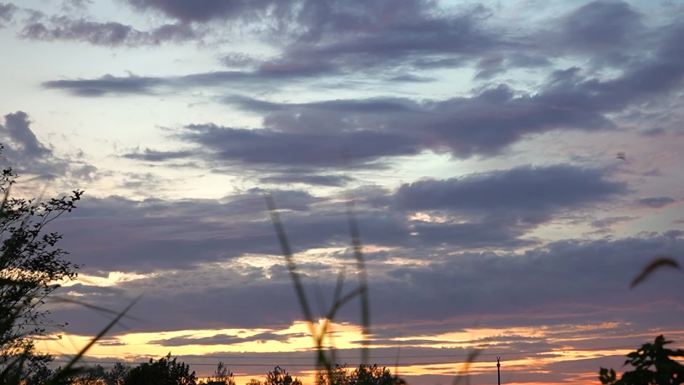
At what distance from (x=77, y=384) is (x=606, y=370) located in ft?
9.16

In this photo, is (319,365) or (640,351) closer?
(319,365)

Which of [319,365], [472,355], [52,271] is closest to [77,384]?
[319,365]

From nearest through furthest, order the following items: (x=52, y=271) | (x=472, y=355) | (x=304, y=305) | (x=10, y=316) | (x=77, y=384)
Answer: (x=304, y=305) < (x=472, y=355) < (x=10, y=316) < (x=77, y=384) < (x=52, y=271)

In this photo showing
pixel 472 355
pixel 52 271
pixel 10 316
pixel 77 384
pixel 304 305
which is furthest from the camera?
pixel 52 271

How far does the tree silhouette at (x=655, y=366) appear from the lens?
4371 millimetres

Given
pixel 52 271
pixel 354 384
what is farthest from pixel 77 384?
pixel 52 271

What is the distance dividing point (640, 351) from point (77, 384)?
2939 mm

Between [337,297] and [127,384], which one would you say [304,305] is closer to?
[337,297]

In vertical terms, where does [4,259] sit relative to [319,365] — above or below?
above

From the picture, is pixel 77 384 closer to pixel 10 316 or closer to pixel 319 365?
pixel 10 316

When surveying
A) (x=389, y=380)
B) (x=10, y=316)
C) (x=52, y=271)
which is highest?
(x=52, y=271)

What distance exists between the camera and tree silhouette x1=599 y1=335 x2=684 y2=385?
4371mm

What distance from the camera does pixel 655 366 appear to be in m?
4.47

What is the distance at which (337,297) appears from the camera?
147 inches
